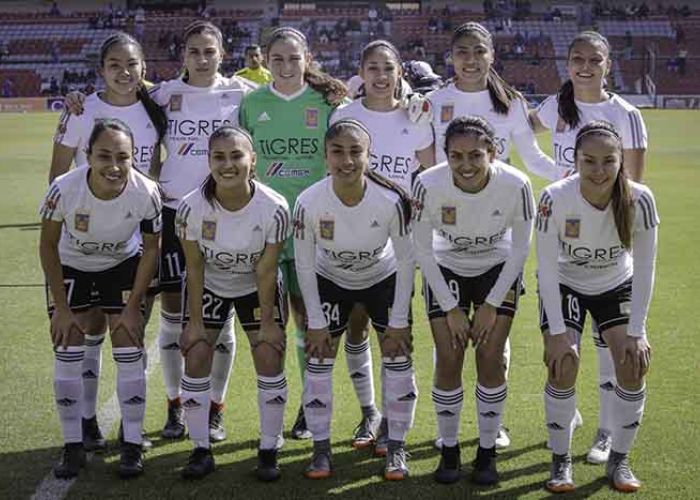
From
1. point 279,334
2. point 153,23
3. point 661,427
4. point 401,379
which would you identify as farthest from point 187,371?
point 153,23

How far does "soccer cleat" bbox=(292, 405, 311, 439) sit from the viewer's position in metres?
5.26

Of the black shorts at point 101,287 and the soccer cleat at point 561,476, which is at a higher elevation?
the black shorts at point 101,287

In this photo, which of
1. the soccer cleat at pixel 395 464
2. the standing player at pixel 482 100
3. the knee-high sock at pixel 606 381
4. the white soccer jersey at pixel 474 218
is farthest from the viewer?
the standing player at pixel 482 100

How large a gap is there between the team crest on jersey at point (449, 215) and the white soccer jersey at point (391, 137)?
563mm

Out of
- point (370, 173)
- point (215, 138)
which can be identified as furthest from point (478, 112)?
point (215, 138)

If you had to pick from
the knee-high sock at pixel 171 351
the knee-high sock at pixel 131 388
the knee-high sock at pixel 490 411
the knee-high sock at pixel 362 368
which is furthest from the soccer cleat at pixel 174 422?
the knee-high sock at pixel 490 411

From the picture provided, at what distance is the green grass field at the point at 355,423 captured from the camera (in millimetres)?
4520

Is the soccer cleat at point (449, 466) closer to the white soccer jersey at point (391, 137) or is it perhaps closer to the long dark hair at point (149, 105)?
the white soccer jersey at point (391, 137)

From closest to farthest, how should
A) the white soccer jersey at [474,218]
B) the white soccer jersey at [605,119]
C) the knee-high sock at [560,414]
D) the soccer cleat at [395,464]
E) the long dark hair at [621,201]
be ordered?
the long dark hair at [621,201] → the knee-high sock at [560,414] → the white soccer jersey at [474,218] → the soccer cleat at [395,464] → the white soccer jersey at [605,119]

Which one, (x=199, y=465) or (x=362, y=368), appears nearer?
(x=199, y=465)

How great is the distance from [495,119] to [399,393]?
170 centimetres

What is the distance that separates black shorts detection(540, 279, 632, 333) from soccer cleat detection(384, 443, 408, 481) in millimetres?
983

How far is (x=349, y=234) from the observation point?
4637 mm

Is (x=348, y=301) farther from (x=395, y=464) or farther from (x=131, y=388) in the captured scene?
(x=131, y=388)
